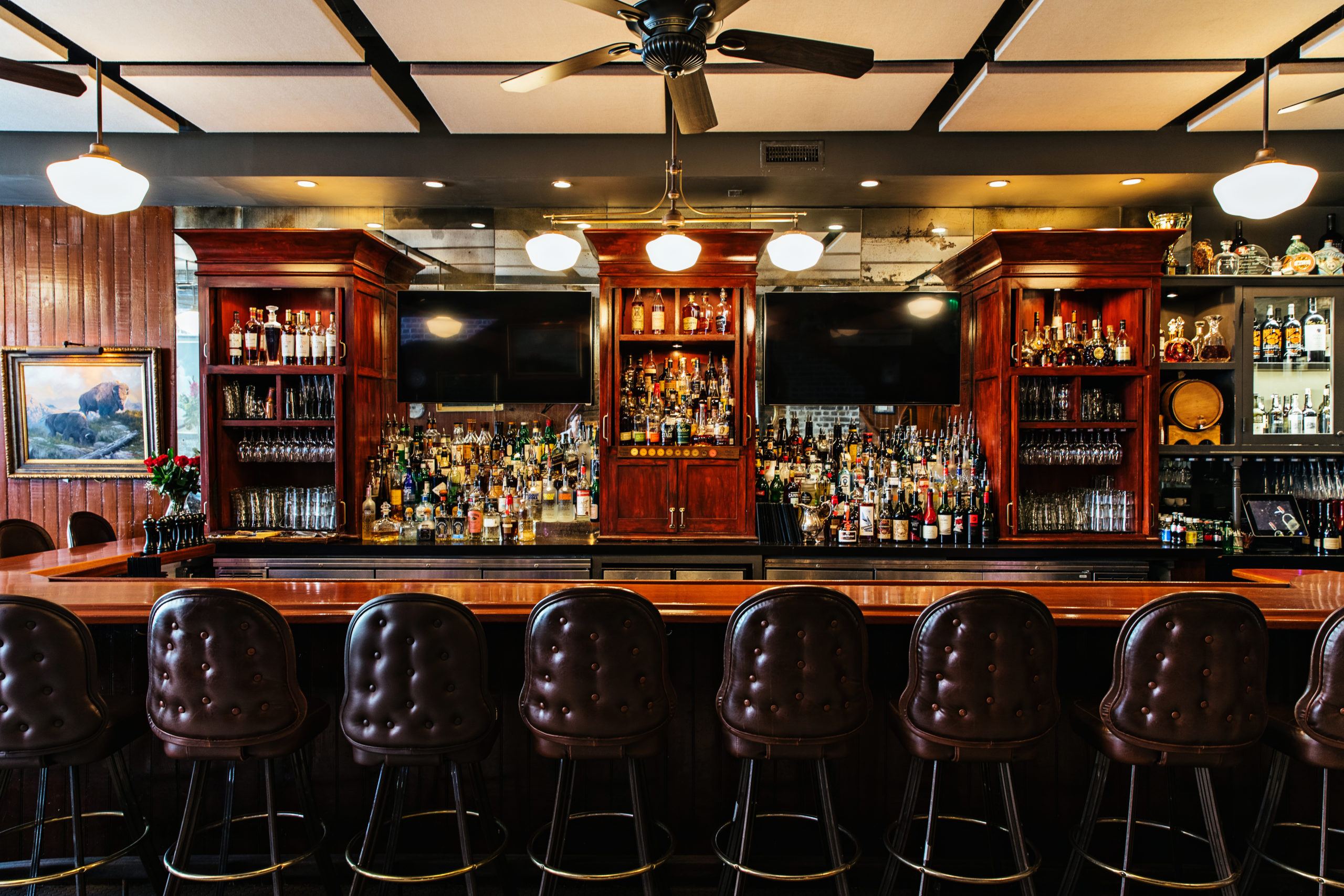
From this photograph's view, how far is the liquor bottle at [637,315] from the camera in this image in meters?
4.77

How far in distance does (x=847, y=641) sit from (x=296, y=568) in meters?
3.71

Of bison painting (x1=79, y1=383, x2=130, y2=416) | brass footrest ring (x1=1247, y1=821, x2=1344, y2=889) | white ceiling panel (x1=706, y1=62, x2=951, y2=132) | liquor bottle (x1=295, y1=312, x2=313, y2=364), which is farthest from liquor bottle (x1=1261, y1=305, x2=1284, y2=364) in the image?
bison painting (x1=79, y1=383, x2=130, y2=416)

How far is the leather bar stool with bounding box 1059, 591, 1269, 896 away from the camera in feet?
6.53

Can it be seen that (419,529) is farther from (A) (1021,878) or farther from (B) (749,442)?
(A) (1021,878)

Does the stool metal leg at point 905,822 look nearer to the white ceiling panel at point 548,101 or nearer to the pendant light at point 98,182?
the white ceiling panel at point 548,101

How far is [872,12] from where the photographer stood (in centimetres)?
306

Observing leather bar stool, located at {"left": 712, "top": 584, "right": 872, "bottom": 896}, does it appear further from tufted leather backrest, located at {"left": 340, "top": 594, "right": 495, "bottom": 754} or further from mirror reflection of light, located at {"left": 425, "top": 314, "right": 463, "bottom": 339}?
mirror reflection of light, located at {"left": 425, "top": 314, "right": 463, "bottom": 339}

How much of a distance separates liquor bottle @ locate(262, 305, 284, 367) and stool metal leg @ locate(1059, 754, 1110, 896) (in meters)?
4.96

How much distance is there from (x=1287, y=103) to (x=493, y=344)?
189 inches

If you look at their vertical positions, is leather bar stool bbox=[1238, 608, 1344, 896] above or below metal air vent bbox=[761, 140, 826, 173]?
below

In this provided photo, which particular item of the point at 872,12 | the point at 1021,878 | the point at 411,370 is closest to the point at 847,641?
the point at 1021,878

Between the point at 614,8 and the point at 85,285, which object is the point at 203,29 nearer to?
the point at 614,8

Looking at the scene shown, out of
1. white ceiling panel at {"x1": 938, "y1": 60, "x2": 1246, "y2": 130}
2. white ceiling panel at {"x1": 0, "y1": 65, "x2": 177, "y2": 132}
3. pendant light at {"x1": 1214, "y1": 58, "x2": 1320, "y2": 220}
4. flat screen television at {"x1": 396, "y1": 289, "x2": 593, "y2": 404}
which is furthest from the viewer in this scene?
flat screen television at {"x1": 396, "y1": 289, "x2": 593, "y2": 404}

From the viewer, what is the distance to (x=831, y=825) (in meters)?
2.11
